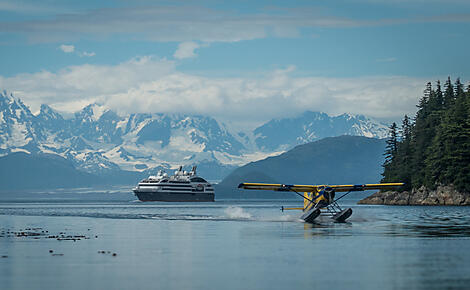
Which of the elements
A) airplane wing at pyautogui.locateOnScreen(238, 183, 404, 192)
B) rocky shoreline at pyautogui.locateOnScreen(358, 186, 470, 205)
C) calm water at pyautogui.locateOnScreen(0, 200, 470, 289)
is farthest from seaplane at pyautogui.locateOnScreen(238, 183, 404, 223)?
rocky shoreline at pyautogui.locateOnScreen(358, 186, 470, 205)

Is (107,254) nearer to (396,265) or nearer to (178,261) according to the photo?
(178,261)

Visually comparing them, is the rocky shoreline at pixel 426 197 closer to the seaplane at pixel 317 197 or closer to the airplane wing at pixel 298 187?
the airplane wing at pixel 298 187

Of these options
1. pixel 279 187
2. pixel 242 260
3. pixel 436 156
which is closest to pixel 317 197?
pixel 279 187

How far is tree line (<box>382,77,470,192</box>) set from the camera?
132125 mm

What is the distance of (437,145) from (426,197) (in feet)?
32.1

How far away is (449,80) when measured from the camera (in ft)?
536

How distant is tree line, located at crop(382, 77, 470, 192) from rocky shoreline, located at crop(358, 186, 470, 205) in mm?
1083

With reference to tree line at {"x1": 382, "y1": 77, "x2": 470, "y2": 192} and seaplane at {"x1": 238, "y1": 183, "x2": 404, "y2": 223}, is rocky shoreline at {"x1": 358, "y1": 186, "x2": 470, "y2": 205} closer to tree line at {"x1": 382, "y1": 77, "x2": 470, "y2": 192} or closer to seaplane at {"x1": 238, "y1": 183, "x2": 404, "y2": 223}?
tree line at {"x1": 382, "y1": 77, "x2": 470, "y2": 192}

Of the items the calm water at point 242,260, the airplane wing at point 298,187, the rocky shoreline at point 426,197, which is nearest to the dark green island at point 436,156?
the rocky shoreline at point 426,197

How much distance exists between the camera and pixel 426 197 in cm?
14138

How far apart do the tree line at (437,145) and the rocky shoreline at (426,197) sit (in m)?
1.08

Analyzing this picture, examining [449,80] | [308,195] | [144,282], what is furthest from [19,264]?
[449,80]

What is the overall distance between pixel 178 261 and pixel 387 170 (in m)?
144

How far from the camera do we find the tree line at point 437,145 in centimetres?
13212
